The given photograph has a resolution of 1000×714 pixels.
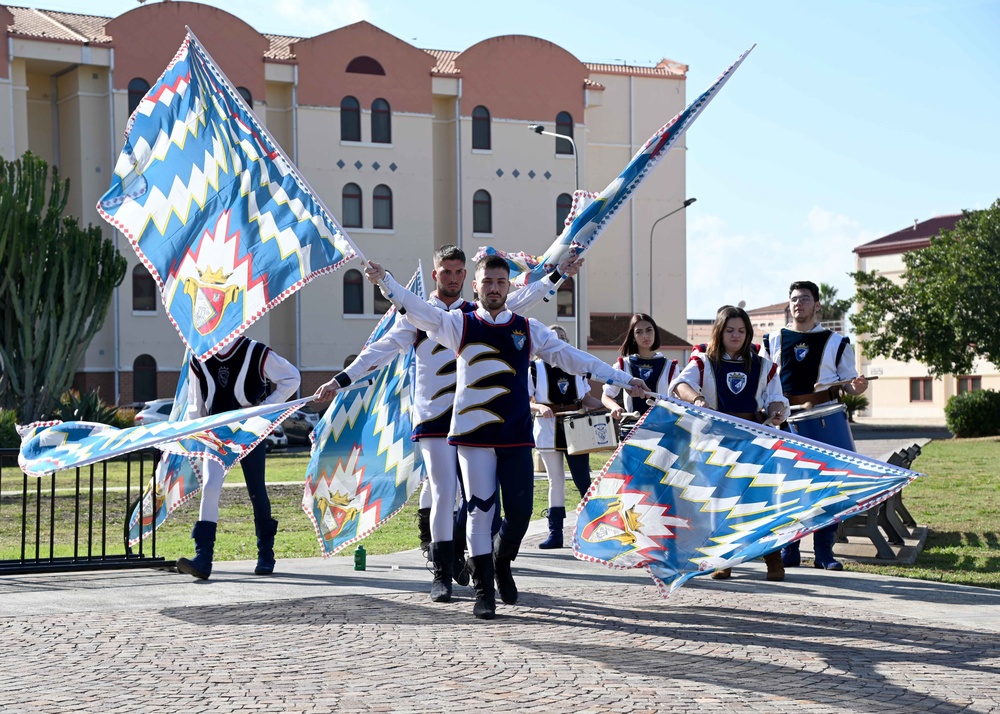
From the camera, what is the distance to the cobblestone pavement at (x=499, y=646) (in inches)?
214

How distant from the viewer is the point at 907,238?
287 ft

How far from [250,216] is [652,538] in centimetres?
339

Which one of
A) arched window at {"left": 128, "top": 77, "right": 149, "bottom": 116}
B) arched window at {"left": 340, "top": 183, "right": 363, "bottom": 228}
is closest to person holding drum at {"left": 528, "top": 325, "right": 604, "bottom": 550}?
arched window at {"left": 128, "top": 77, "right": 149, "bottom": 116}

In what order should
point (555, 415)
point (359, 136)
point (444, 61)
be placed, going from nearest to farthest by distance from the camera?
point (555, 415) → point (359, 136) → point (444, 61)

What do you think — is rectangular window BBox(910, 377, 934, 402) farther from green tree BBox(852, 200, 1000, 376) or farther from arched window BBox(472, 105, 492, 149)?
arched window BBox(472, 105, 492, 149)

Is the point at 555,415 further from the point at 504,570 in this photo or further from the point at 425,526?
the point at 504,570

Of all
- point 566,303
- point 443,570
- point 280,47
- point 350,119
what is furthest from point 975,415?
point 443,570

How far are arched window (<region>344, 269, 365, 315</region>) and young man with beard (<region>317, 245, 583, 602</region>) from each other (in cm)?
4371

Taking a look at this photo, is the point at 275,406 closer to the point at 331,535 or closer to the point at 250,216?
the point at 250,216

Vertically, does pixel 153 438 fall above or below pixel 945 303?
below

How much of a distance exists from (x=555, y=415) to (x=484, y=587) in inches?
163

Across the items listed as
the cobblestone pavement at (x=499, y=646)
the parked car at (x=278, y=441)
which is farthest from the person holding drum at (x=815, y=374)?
the parked car at (x=278, y=441)

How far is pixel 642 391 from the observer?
767 cm

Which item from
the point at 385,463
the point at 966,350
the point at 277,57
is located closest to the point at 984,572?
the point at 385,463
